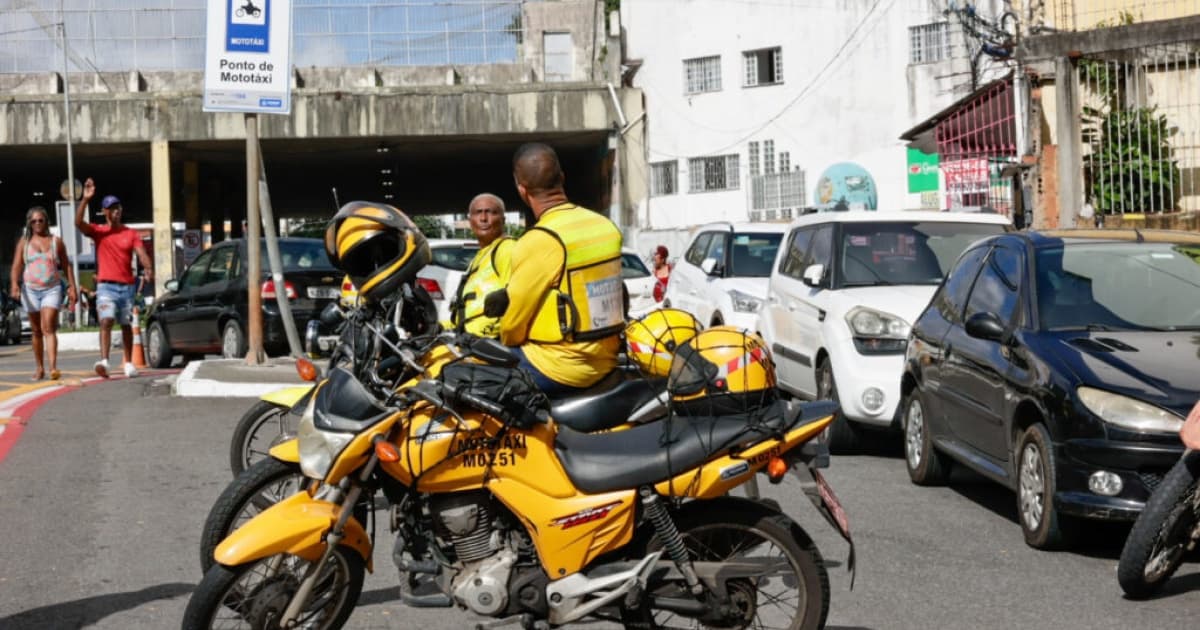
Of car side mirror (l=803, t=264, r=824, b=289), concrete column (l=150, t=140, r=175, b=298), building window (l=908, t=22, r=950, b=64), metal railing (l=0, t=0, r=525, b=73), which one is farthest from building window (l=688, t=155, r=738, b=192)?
car side mirror (l=803, t=264, r=824, b=289)

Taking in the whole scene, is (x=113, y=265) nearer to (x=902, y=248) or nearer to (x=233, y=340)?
(x=233, y=340)

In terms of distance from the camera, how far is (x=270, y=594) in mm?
5203

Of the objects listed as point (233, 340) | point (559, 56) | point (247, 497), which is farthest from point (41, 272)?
point (559, 56)

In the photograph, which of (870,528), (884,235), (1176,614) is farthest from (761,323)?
(1176,614)

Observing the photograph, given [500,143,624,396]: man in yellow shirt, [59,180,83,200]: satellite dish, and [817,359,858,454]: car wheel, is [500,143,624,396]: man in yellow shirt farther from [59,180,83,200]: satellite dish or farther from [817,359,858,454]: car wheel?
[59,180,83,200]: satellite dish

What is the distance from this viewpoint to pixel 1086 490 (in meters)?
7.31

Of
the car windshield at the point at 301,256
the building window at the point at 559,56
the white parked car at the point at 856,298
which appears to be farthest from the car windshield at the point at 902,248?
the building window at the point at 559,56

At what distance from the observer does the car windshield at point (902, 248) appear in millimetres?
12156

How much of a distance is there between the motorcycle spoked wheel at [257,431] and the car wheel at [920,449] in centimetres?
383

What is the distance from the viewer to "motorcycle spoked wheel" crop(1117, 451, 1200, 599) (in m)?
6.35

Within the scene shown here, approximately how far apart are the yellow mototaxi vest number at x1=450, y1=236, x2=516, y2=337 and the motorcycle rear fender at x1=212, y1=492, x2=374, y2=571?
2.19 metres

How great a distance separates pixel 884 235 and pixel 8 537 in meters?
6.89

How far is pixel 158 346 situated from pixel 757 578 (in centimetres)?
1645

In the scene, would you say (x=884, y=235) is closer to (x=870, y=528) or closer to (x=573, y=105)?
(x=870, y=528)
